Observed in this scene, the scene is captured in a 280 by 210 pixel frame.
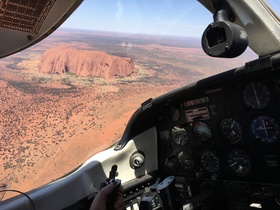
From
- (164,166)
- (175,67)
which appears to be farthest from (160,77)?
(164,166)

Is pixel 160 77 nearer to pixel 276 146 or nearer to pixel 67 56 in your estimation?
pixel 276 146

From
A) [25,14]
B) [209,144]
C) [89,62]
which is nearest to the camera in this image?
[25,14]

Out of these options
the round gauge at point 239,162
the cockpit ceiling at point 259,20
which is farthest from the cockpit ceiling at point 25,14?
the round gauge at point 239,162

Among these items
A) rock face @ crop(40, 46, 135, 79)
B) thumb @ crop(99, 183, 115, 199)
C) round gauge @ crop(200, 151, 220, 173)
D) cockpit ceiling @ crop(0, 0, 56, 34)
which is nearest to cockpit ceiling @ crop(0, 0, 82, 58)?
cockpit ceiling @ crop(0, 0, 56, 34)

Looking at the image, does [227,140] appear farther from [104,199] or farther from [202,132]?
[104,199]

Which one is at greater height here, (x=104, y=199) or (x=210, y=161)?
(x=104, y=199)

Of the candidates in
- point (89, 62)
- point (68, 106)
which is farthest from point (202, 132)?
point (89, 62)

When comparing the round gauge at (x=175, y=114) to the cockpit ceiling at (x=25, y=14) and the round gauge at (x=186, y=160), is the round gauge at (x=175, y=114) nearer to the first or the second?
the round gauge at (x=186, y=160)
